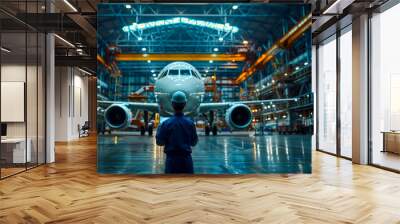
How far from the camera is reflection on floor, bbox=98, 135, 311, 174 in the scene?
19.4 ft

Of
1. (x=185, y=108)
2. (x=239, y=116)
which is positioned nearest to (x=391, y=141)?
(x=239, y=116)

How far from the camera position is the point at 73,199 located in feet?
14.1

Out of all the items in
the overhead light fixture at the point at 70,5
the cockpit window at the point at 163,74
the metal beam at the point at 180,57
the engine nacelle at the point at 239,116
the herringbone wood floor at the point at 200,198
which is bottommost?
the herringbone wood floor at the point at 200,198

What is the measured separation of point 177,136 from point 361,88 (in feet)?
14.6

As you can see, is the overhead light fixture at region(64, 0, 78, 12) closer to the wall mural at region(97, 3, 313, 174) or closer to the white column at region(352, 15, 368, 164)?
the wall mural at region(97, 3, 313, 174)

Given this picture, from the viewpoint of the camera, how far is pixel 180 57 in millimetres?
6043

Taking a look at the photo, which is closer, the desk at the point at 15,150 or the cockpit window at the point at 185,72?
the cockpit window at the point at 185,72

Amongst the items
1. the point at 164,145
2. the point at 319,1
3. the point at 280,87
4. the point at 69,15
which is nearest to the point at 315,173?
the point at 280,87

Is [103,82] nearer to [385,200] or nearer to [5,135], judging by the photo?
[5,135]

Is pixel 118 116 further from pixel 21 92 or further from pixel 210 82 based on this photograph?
pixel 21 92

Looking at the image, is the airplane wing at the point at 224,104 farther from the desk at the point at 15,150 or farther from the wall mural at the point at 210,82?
the desk at the point at 15,150

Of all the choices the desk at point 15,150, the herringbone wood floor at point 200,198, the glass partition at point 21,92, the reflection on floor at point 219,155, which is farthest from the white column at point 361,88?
the desk at point 15,150

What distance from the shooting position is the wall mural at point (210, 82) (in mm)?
5934

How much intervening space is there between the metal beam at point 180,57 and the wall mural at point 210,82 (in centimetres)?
2
